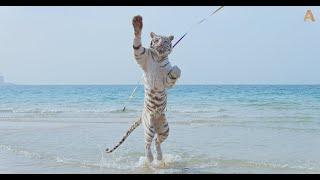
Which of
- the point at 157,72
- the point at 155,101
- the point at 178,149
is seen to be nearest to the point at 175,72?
the point at 157,72

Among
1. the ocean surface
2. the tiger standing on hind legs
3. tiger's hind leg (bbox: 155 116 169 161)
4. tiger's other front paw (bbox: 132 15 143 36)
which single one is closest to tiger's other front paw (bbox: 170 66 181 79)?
the tiger standing on hind legs

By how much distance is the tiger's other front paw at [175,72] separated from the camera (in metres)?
6.70

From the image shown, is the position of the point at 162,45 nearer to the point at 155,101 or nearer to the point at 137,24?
the point at 137,24

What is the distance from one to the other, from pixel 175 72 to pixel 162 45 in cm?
34

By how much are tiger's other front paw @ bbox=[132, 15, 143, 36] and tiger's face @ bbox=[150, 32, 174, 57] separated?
448 millimetres

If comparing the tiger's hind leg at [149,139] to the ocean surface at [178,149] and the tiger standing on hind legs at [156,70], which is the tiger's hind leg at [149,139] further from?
the tiger standing on hind legs at [156,70]

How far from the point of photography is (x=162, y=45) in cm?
Answer: 673

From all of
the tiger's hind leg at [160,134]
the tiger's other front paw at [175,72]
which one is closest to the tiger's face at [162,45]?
the tiger's other front paw at [175,72]

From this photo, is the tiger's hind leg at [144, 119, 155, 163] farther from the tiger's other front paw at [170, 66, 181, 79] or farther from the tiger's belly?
the tiger's other front paw at [170, 66, 181, 79]

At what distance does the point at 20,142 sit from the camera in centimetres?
980

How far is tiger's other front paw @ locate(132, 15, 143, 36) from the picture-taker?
20.4 ft

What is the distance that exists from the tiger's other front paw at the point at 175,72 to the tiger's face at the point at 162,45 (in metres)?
0.21

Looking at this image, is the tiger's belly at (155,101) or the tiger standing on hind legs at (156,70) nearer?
the tiger standing on hind legs at (156,70)
